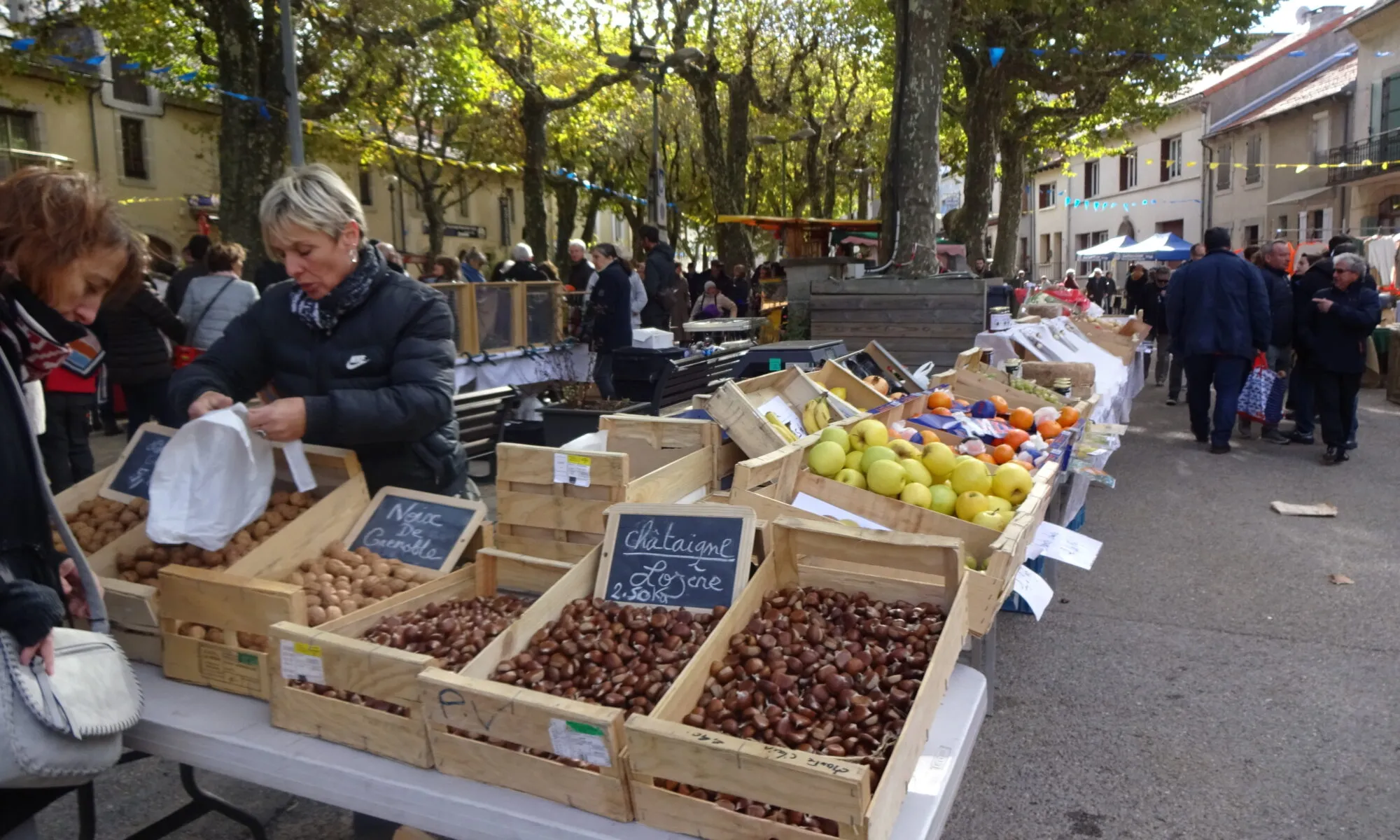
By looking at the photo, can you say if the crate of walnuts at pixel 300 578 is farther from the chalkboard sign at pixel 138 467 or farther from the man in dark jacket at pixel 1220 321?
the man in dark jacket at pixel 1220 321

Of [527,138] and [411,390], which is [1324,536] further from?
[527,138]

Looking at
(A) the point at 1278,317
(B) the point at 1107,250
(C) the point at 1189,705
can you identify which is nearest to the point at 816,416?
(C) the point at 1189,705

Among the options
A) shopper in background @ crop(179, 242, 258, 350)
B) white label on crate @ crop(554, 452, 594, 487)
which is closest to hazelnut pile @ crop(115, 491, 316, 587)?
white label on crate @ crop(554, 452, 594, 487)

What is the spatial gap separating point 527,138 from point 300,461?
18.6m

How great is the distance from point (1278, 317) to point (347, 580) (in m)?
9.19

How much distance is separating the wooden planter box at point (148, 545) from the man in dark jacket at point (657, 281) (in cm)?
853

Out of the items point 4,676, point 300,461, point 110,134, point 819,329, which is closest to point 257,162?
point 819,329

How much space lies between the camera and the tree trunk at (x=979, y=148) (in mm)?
18062

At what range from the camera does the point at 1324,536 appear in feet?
21.2

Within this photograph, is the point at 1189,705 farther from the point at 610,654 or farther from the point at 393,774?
the point at 393,774

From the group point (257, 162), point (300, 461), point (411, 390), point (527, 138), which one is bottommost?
point (300, 461)

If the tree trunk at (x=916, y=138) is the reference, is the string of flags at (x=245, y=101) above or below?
above

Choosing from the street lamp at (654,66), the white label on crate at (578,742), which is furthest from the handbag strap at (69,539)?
the street lamp at (654,66)

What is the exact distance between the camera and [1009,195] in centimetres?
2564
